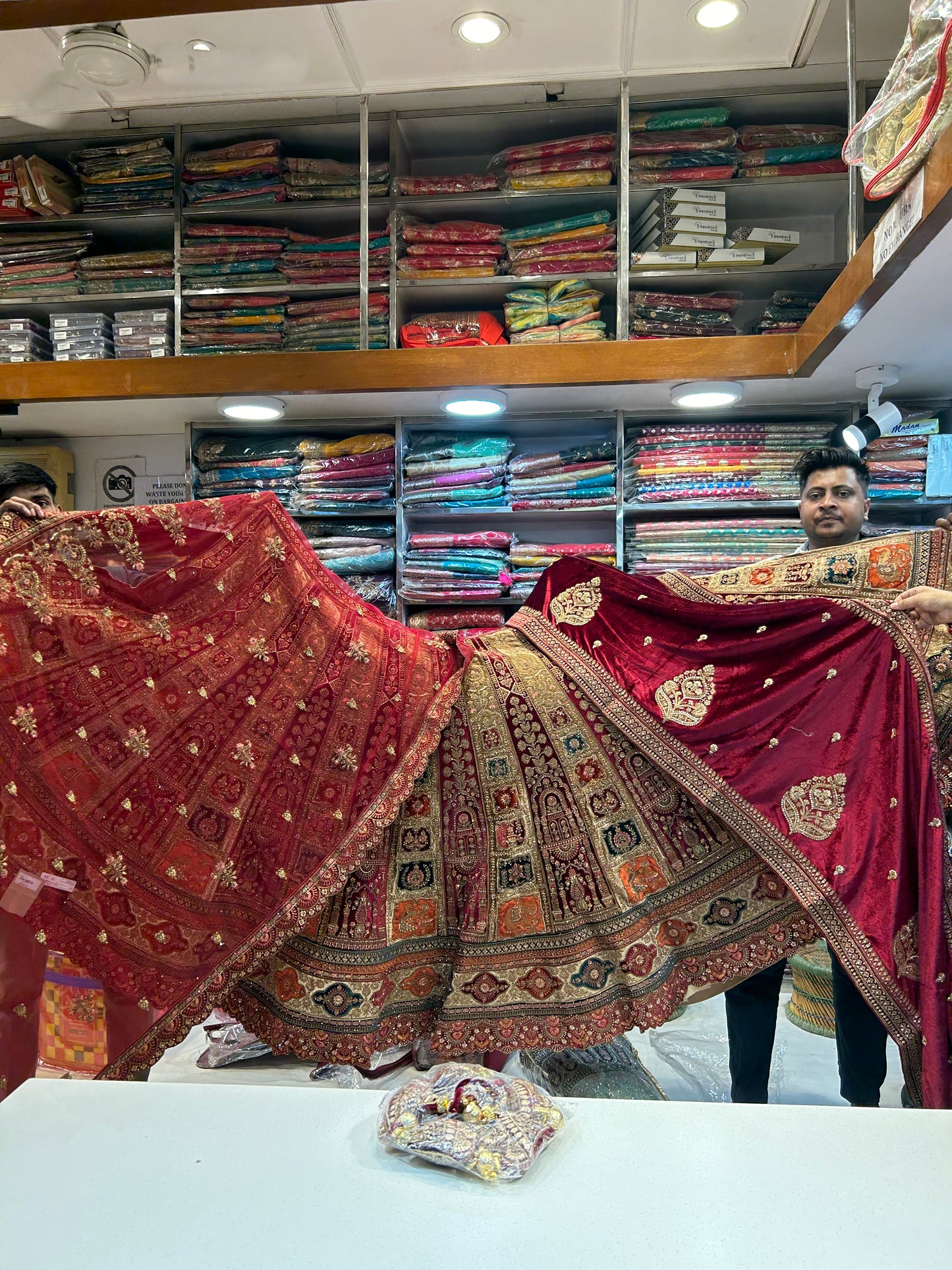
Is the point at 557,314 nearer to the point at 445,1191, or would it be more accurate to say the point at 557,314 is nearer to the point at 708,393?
the point at 708,393

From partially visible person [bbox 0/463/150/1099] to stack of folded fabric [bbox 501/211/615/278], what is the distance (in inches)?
112

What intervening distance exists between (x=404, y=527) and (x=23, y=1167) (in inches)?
120

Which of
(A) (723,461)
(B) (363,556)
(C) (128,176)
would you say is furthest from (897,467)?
(C) (128,176)

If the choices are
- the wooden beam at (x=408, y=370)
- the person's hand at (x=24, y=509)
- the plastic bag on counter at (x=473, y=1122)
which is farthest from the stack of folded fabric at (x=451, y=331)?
the plastic bag on counter at (x=473, y=1122)

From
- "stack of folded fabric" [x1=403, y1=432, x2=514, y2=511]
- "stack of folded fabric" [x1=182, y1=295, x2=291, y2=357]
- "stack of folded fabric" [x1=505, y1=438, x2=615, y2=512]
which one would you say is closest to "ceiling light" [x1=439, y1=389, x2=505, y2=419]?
"stack of folded fabric" [x1=403, y1=432, x2=514, y2=511]

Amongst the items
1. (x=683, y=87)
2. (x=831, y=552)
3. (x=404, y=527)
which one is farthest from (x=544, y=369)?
(x=831, y=552)

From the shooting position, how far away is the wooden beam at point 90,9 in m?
2.18

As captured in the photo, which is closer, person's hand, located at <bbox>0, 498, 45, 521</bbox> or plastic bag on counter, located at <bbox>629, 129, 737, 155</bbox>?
person's hand, located at <bbox>0, 498, 45, 521</bbox>

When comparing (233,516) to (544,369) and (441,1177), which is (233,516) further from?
(544,369)

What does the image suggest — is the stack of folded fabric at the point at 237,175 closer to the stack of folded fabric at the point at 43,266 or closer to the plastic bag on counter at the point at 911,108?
the stack of folded fabric at the point at 43,266

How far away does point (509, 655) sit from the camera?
1.97 m

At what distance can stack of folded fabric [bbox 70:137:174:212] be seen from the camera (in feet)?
13.4

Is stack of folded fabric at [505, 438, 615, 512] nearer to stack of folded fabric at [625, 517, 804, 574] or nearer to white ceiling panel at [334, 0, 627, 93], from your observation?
stack of folded fabric at [625, 517, 804, 574]

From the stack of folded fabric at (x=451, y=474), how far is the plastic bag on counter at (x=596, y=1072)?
2.25m
